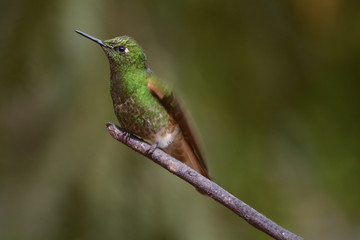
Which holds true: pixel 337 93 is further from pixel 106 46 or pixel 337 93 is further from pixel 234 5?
pixel 106 46

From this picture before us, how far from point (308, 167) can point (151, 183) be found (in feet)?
2.45

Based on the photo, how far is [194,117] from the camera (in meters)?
1.97

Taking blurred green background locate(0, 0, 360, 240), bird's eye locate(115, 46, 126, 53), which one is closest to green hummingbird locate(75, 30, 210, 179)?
bird's eye locate(115, 46, 126, 53)

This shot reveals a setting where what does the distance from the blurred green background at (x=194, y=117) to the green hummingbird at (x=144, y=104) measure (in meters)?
0.47

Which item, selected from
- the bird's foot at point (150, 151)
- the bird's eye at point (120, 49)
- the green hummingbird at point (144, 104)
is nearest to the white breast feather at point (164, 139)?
the green hummingbird at point (144, 104)

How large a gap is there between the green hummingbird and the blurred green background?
47cm

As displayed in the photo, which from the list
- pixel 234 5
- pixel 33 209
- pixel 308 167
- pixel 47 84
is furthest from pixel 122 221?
pixel 234 5

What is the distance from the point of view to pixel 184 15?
2.12m

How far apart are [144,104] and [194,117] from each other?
2.28 feet

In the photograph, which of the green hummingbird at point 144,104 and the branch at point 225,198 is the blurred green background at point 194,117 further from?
the branch at point 225,198

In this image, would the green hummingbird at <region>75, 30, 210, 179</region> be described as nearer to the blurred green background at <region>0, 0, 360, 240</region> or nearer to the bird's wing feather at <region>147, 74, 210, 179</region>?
the bird's wing feather at <region>147, 74, 210, 179</region>

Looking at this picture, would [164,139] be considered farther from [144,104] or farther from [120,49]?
[120,49]

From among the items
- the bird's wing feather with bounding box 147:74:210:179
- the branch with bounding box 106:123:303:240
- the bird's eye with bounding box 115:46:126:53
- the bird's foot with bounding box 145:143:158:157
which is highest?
the bird's eye with bounding box 115:46:126:53

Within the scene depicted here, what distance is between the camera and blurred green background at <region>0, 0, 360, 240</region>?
1.94 meters
